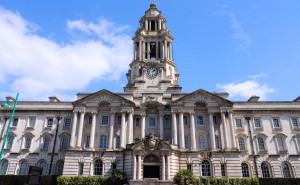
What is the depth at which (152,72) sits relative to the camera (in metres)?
49.5

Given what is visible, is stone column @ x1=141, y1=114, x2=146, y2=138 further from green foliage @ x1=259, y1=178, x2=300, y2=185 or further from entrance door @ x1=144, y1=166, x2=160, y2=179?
green foliage @ x1=259, y1=178, x2=300, y2=185

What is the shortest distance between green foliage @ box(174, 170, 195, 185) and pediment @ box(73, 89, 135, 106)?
14.9 metres

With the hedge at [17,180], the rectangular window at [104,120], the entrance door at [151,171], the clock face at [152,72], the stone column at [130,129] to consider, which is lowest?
the hedge at [17,180]

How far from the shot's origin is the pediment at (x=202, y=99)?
4122 centimetres

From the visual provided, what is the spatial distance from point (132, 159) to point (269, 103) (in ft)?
88.7

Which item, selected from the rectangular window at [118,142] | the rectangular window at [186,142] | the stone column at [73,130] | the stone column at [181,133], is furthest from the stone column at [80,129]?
the rectangular window at [186,142]

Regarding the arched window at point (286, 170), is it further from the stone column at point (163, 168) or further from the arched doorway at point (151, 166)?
the arched doorway at point (151, 166)

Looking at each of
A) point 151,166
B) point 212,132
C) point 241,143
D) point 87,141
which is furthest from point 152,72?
point 241,143

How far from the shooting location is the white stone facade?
3719 cm

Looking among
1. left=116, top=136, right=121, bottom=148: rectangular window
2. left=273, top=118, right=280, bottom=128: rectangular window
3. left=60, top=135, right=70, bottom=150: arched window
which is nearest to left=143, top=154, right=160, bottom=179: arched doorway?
left=116, top=136, right=121, bottom=148: rectangular window

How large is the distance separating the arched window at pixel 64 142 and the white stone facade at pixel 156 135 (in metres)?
0.17

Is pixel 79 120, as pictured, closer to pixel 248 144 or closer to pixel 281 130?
pixel 248 144

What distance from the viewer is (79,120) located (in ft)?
135

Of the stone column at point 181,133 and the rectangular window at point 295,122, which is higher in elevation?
the rectangular window at point 295,122
